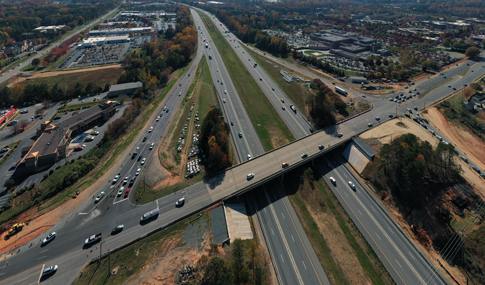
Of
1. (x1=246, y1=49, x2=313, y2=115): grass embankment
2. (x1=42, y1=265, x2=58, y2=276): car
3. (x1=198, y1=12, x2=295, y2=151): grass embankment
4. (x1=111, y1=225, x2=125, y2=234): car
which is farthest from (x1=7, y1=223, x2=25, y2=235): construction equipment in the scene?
(x1=246, y1=49, x2=313, y2=115): grass embankment

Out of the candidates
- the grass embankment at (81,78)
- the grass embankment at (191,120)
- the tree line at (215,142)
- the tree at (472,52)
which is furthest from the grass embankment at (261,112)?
the tree at (472,52)

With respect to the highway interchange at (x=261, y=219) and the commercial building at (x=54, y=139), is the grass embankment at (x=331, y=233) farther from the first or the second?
the commercial building at (x=54, y=139)

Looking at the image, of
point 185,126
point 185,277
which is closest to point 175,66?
point 185,126

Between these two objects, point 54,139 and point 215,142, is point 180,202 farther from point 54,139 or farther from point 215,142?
point 54,139

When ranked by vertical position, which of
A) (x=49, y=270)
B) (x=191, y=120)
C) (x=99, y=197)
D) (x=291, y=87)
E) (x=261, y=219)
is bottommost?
(x=261, y=219)

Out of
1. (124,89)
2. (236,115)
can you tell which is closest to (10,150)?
(124,89)
